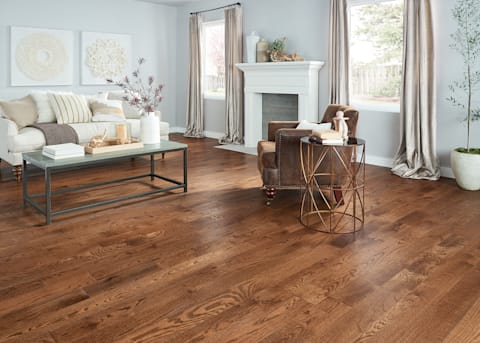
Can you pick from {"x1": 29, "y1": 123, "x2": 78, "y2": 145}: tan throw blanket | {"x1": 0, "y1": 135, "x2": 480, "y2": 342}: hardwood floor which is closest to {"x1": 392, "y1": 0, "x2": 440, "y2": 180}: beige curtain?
{"x1": 0, "y1": 135, "x2": 480, "y2": 342}: hardwood floor

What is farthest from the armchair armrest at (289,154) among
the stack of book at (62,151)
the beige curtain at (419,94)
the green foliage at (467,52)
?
the green foliage at (467,52)

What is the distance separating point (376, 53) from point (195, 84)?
11.9 ft

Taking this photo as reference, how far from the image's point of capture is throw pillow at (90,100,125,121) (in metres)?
5.84

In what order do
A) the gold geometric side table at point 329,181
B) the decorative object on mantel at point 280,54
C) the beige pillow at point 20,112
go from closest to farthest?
1. the gold geometric side table at point 329,181
2. the beige pillow at point 20,112
3. the decorative object on mantel at point 280,54

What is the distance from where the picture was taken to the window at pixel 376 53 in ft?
17.9

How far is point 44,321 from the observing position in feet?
6.76

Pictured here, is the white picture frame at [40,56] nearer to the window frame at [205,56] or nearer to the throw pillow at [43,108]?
the throw pillow at [43,108]

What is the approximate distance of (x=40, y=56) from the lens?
710 centimetres

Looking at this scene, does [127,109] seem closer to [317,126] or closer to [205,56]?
[205,56]

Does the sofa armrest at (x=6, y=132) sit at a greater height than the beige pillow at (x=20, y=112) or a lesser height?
lesser

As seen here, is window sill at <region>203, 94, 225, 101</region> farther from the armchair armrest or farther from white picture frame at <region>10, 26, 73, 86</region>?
the armchair armrest

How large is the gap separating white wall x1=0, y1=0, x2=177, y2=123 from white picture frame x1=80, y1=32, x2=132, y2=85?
3.7 inches

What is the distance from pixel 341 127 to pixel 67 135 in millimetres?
3234

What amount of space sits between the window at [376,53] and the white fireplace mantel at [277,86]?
54 cm
